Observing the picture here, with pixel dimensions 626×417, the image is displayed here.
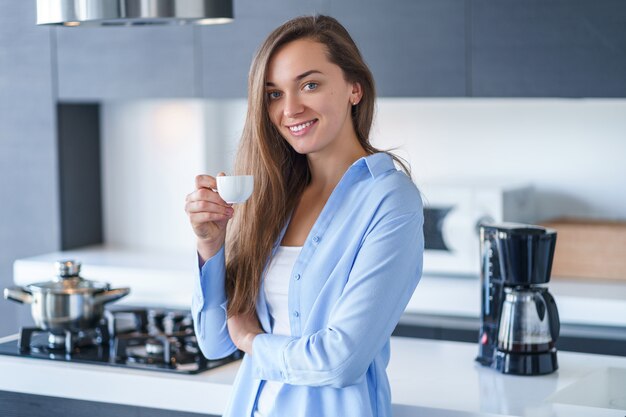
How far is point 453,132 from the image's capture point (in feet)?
13.3

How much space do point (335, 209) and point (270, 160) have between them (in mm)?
189

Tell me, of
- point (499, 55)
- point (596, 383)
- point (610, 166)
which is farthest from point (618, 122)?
point (596, 383)

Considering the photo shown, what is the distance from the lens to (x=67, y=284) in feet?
8.68

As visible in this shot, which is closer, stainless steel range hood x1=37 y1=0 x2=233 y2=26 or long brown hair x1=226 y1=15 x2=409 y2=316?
long brown hair x1=226 y1=15 x2=409 y2=316

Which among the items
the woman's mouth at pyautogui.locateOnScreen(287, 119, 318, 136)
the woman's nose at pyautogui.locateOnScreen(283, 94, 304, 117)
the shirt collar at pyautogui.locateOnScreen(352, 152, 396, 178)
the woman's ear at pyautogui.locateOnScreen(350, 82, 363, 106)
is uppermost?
the woman's ear at pyautogui.locateOnScreen(350, 82, 363, 106)

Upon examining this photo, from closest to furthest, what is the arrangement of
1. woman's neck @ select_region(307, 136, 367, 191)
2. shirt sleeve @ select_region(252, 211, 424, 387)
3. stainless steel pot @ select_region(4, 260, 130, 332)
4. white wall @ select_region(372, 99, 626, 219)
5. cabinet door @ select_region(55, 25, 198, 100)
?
shirt sleeve @ select_region(252, 211, 424, 387)
woman's neck @ select_region(307, 136, 367, 191)
stainless steel pot @ select_region(4, 260, 130, 332)
white wall @ select_region(372, 99, 626, 219)
cabinet door @ select_region(55, 25, 198, 100)

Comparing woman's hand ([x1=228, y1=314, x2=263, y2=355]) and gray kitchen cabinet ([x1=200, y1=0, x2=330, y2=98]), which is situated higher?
gray kitchen cabinet ([x1=200, y1=0, x2=330, y2=98])

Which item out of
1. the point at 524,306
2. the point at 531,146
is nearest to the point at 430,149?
the point at 531,146

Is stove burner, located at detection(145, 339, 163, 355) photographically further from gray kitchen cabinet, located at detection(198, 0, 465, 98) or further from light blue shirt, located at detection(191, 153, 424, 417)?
gray kitchen cabinet, located at detection(198, 0, 465, 98)

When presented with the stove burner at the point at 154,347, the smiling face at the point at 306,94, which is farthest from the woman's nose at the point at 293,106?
the stove burner at the point at 154,347

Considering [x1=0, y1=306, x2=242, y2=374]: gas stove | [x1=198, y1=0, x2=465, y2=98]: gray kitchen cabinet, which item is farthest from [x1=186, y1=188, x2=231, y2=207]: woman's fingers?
[x1=198, y1=0, x2=465, y2=98]: gray kitchen cabinet

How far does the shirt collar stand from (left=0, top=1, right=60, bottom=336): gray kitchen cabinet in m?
2.72

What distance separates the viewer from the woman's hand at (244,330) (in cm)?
198

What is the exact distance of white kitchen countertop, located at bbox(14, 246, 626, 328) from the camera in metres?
3.28
